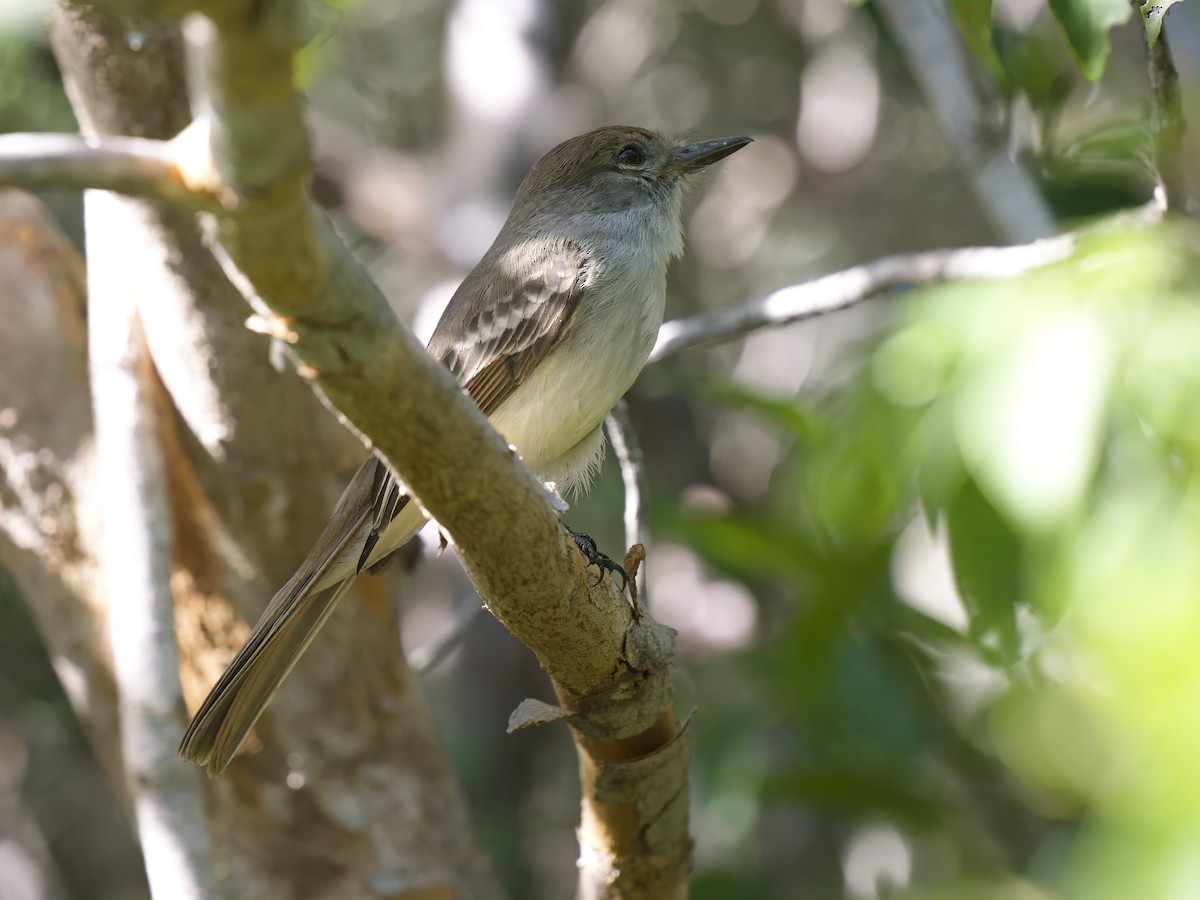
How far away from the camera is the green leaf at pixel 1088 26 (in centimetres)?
230

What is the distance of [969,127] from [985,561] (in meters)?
1.61

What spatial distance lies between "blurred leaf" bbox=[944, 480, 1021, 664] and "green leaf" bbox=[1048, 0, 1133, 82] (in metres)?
0.96

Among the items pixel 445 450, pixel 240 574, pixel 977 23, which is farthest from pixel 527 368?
pixel 445 450

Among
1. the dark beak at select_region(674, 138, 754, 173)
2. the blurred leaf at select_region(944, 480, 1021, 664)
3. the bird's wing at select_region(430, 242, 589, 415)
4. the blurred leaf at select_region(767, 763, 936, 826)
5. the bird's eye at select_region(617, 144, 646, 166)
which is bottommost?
the blurred leaf at select_region(767, 763, 936, 826)

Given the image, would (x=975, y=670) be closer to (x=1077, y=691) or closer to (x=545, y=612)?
(x=1077, y=691)

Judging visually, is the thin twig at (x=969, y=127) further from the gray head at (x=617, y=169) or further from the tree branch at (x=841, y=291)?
the gray head at (x=617, y=169)

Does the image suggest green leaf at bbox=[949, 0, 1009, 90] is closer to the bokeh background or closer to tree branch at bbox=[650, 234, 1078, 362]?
the bokeh background

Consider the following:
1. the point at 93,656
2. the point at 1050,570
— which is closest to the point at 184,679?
the point at 93,656

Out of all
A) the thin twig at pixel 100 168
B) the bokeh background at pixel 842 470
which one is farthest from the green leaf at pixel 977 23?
the thin twig at pixel 100 168

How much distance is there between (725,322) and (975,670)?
3.49 metres

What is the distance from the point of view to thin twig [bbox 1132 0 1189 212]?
9.18 ft

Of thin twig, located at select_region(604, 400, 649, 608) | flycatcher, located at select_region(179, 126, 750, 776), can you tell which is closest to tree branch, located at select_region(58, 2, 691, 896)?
thin twig, located at select_region(604, 400, 649, 608)

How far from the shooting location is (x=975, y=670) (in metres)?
6.56

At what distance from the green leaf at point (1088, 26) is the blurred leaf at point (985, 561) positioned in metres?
0.96
